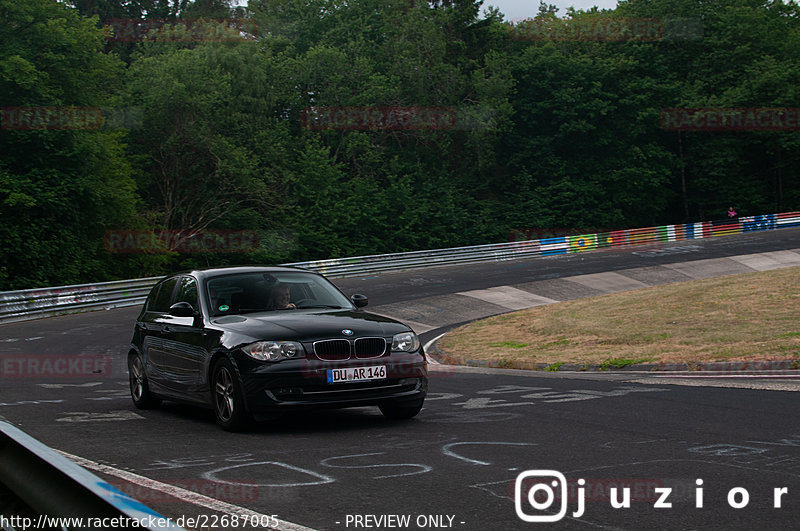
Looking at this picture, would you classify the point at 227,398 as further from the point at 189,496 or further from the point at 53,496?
the point at 53,496

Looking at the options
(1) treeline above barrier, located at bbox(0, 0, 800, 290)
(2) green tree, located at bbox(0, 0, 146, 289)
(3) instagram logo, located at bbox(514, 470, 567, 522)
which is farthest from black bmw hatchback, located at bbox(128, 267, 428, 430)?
(1) treeline above barrier, located at bbox(0, 0, 800, 290)

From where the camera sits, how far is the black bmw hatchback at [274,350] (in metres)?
8.24

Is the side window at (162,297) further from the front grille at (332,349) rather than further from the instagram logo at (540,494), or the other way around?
the instagram logo at (540,494)

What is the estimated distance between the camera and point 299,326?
28.0 ft

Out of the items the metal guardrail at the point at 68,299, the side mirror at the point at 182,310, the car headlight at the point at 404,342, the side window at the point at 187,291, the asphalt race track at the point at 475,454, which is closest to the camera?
the asphalt race track at the point at 475,454

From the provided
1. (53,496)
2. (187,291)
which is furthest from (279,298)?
(53,496)

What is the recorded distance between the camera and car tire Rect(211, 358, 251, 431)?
8.28 meters

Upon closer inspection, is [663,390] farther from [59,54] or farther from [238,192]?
[238,192]

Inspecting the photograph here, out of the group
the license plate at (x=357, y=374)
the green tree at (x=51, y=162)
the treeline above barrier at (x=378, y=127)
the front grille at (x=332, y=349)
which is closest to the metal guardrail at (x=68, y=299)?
the green tree at (x=51, y=162)

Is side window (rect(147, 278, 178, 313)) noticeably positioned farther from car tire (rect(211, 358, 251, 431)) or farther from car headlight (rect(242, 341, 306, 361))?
car headlight (rect(242, 341, 306, 361))

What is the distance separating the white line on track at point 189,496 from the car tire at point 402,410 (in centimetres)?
314

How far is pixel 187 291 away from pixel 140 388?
1576mm

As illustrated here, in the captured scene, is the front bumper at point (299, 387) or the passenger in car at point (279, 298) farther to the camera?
the passenger in car at point (279, 298)

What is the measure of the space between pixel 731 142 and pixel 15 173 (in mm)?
56273
